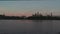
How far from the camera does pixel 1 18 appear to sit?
13.7 ft

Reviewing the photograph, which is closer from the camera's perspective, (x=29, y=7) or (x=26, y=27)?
(x=29, y=7)

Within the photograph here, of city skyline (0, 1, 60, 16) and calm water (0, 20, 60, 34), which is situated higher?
city skyline (0, 1, 60, 16)

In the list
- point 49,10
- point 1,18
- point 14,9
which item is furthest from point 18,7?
point 49,10

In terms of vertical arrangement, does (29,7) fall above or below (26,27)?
above

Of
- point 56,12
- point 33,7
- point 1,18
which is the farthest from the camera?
point 33,7

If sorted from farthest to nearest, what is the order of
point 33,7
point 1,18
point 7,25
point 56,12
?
point 7,25, point 33,7, point 56,12, point 1,18

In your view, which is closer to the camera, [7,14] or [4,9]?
[7,14]

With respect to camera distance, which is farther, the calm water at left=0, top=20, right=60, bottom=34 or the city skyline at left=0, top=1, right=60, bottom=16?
the calm water at left=0, top=20, right=60, bottom=34

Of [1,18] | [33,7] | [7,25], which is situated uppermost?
[33,7]

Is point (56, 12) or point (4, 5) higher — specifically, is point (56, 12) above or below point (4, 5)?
below

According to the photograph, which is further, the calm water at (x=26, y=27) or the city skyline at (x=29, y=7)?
the calm water at (x=26, y=27)

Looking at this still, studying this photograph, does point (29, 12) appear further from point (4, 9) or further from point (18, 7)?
point (4, 9)

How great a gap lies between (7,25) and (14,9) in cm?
111

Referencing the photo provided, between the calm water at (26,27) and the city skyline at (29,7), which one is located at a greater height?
the city skyline at (29,7)
